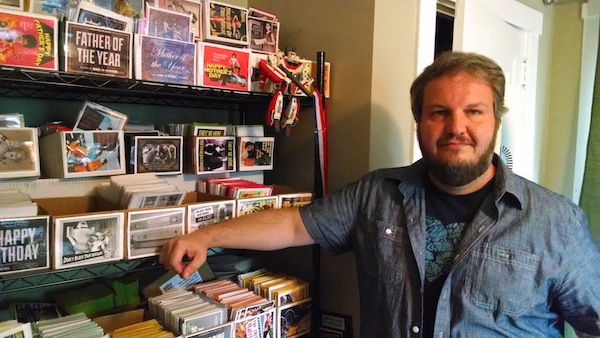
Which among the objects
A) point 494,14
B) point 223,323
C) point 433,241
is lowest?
point 223,323

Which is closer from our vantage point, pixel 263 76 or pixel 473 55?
pixel 473 55

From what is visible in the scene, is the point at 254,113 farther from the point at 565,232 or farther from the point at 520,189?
the point at 565,232

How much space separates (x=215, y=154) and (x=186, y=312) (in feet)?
1.57

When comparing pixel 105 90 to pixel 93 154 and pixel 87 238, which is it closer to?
pixel 93 154

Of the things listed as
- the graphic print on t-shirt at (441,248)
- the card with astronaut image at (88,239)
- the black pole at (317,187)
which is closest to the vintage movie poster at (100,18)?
the card with astronaut image at (88,239)

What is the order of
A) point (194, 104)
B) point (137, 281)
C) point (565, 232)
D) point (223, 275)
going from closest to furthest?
point (565, 232), point (137, 281), point (223, 275), point (194, 104)

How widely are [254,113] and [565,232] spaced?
114cm

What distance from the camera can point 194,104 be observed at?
162 centimetres

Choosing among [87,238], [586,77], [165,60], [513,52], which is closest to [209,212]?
[87,238]

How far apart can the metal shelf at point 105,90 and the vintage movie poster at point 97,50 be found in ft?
0.10

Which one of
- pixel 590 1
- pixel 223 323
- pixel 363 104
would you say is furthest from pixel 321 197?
pixel 590 1

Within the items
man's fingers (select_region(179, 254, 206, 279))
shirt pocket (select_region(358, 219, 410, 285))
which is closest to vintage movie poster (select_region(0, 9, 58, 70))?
man's fingers (select_region(179, 254, 206, 279))

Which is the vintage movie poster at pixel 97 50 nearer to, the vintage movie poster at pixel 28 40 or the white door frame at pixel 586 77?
the vintage movie poster at pixel 28 40

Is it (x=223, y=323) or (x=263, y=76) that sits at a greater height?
(x=263, y=76)
